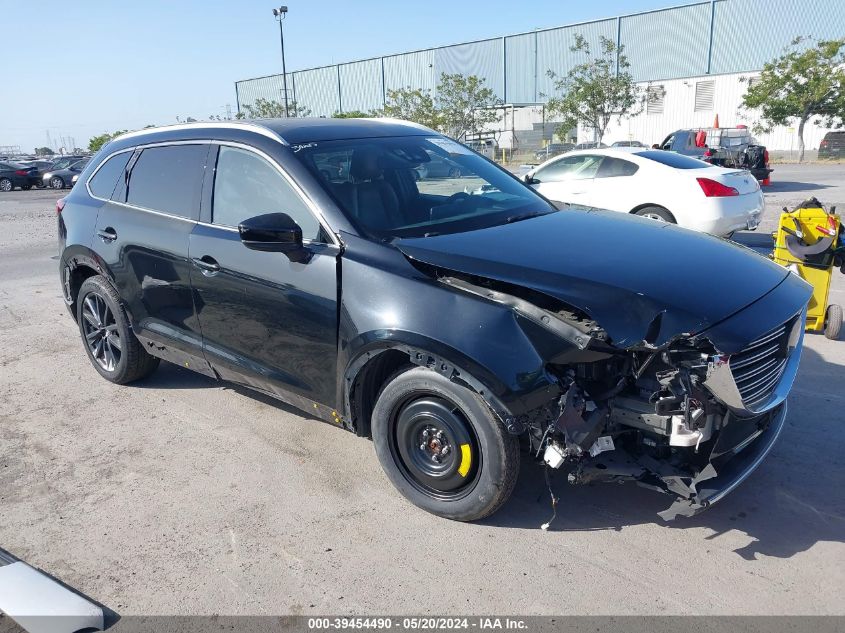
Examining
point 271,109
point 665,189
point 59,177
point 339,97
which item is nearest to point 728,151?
point 665,189

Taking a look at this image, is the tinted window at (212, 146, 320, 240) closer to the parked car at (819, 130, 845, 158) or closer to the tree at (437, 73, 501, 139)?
the parked car at (819, 130, 845, 158)

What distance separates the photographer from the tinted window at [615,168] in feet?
33.4

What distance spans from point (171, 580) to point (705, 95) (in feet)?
165

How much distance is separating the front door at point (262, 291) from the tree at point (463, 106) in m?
40.4

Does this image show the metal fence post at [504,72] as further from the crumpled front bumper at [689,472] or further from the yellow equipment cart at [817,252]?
the crumpled front bumper at [689,472]

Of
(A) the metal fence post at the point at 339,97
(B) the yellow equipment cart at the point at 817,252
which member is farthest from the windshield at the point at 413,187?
(A) the metal fence post at the point at 339,97

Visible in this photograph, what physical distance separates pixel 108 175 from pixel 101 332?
1226mm

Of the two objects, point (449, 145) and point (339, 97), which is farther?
point (339, 97)

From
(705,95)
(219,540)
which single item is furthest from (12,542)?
(705,95)

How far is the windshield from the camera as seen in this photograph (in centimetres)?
383

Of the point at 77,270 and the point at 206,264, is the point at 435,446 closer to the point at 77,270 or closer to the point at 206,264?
the point at 206,264

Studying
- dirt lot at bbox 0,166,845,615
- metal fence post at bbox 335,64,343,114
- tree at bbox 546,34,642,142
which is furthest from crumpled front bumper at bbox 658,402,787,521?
metal fence post at bbox 335,64,343,114

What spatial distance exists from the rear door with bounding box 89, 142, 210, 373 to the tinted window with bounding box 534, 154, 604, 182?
278 inches

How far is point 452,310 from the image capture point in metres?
3.17
